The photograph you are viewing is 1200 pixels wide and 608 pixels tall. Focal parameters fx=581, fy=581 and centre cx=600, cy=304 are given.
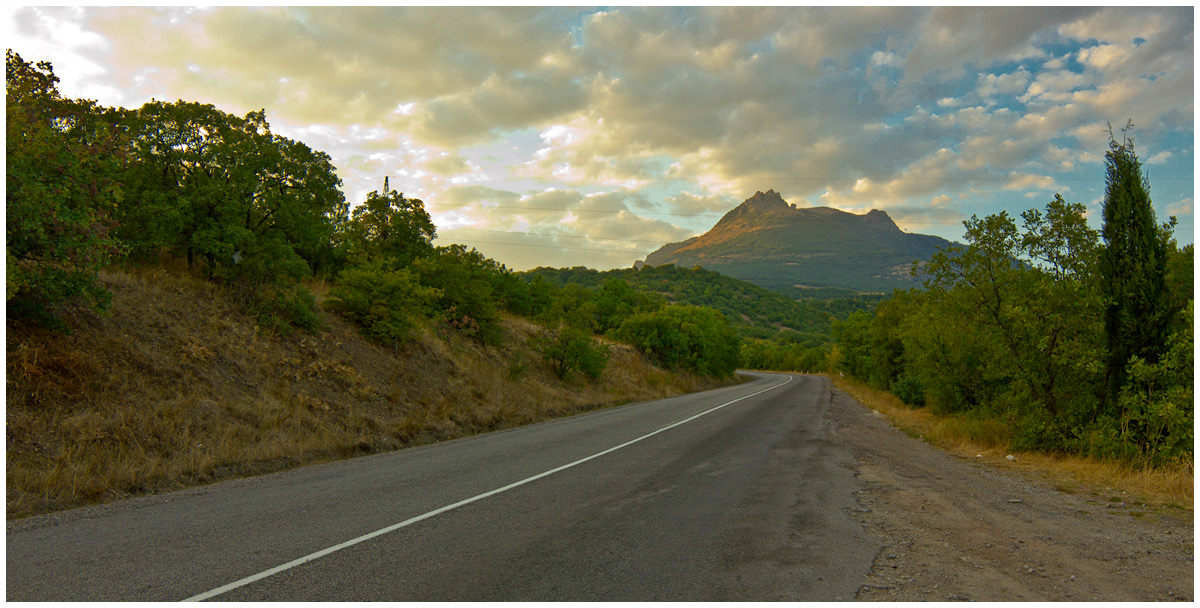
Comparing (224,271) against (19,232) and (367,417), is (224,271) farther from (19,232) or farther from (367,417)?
(19,232)

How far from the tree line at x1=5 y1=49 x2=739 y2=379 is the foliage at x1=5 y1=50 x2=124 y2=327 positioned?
0.03 meters

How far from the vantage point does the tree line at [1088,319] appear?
A: 10539 millimetres

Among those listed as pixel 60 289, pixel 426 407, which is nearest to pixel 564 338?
pixel 426 407

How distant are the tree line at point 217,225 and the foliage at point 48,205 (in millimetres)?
25

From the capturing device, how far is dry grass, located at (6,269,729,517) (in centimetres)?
908

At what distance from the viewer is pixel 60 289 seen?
10.4m

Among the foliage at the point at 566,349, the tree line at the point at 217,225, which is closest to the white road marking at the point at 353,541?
the tree line at the point at 217,225

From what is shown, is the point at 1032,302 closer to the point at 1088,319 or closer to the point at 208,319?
the point at 1088,319

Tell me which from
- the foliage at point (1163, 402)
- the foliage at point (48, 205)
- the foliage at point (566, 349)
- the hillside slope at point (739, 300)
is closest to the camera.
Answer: the foliage at point (48, 205)

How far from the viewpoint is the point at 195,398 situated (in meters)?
12.2

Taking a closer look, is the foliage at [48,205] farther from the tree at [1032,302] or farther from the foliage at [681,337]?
the foliage at [681,337]

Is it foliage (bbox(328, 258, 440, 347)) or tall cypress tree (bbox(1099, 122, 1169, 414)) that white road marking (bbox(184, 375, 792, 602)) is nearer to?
tall cypress tree (bbox(1099, 122, 1169, 414))

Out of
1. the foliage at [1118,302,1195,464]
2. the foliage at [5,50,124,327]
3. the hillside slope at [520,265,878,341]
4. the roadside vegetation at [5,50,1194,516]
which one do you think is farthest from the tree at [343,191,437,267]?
the hillside slope at [520,265,878,341]

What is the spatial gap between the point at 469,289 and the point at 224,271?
11990 mm
